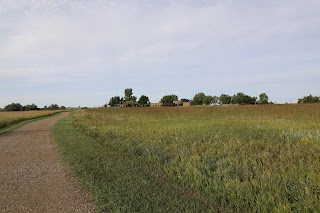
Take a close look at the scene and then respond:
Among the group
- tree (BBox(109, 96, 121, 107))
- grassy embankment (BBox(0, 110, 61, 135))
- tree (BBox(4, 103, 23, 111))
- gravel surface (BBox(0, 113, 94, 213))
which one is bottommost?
gravel surface (BBox(0, 113, 94, 213))

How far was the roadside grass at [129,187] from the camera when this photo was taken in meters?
5.98

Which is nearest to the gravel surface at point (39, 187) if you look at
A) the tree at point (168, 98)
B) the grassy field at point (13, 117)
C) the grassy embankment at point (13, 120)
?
the grassy embankment at point (13, 120)

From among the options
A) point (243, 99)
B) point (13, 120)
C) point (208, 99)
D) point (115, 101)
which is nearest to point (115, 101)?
point (115, 101)

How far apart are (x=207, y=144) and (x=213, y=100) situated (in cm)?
15399

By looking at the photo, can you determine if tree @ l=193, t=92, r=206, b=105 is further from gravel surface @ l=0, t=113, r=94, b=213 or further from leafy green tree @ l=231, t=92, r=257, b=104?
gravel surface @ l=0, t=113, r=94, b=213

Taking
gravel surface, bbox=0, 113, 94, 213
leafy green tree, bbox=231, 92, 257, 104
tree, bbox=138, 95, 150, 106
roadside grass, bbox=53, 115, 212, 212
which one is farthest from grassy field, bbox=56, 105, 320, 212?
tree, bbox=138, 95, 150, 106

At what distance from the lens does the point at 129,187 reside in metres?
7.26

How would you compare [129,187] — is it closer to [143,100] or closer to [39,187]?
[39,187]

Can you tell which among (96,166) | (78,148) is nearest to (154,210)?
(96,166)

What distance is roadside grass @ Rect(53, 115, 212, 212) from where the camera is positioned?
5977mm

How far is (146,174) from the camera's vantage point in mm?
8633

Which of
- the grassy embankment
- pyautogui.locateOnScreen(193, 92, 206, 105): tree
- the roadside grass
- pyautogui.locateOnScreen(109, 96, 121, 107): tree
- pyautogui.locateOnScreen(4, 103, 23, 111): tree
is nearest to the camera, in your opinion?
the roadside grass

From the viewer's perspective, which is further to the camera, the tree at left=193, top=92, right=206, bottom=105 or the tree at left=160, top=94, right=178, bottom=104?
the tree at left=160, top=94, right=178, bottom=104

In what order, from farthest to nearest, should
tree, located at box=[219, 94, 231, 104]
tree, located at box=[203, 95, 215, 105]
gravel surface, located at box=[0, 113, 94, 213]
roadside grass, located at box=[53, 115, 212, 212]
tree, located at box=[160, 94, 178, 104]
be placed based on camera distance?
tree, located at box=[160, 94, 178, 104] < tree, located at box=[203, 95, 215, 105] < tree, located at box=[219, 94, 231, 104] < gravel surface, located at box=[0, 113, 94, 213] < roadside grass, located at box=[53, 115, 212, 212]
